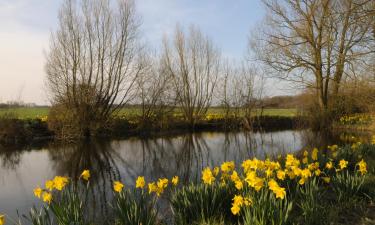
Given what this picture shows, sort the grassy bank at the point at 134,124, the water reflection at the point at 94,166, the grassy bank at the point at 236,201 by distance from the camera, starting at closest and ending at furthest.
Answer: the grassy bank at the point at 236,201, the water reflection at the point at 94,166, the grassy bank at the point at 134,124

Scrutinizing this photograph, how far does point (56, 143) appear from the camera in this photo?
635 inches

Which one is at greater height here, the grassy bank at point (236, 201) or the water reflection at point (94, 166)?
the grassy bank at point (236, 201)

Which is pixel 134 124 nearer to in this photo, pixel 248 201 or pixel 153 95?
pixel 153 95

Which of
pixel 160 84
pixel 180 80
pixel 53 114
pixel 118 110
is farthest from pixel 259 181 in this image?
pixel 180 80

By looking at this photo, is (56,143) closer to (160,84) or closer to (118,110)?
(118,110)

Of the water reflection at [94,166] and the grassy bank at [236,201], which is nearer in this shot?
the grassy bank at [236,201]

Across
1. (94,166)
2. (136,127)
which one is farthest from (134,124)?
(94,166)

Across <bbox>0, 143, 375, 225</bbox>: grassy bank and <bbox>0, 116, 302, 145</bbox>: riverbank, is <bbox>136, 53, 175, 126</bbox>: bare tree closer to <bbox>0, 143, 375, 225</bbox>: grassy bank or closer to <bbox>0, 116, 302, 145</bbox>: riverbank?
<bbox>0, 116, 302, 145</bbox>: riverbank

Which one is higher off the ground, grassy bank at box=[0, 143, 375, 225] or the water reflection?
grassy bank at box=[0, 143, 375, 225]

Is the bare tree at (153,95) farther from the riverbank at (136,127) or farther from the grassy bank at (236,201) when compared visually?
the grassy bank at (236,201)

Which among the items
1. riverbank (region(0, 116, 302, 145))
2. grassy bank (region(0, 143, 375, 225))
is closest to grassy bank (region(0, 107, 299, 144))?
riverbank (region(0, 116, 302, 145))

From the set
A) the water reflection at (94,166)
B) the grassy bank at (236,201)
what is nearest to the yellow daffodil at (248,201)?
the grassy bank at (236,201)

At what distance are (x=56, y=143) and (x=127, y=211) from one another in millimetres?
14083

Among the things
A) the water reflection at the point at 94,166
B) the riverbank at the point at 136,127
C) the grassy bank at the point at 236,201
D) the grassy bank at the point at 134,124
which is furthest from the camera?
the grassy bank at the point at 134,124
